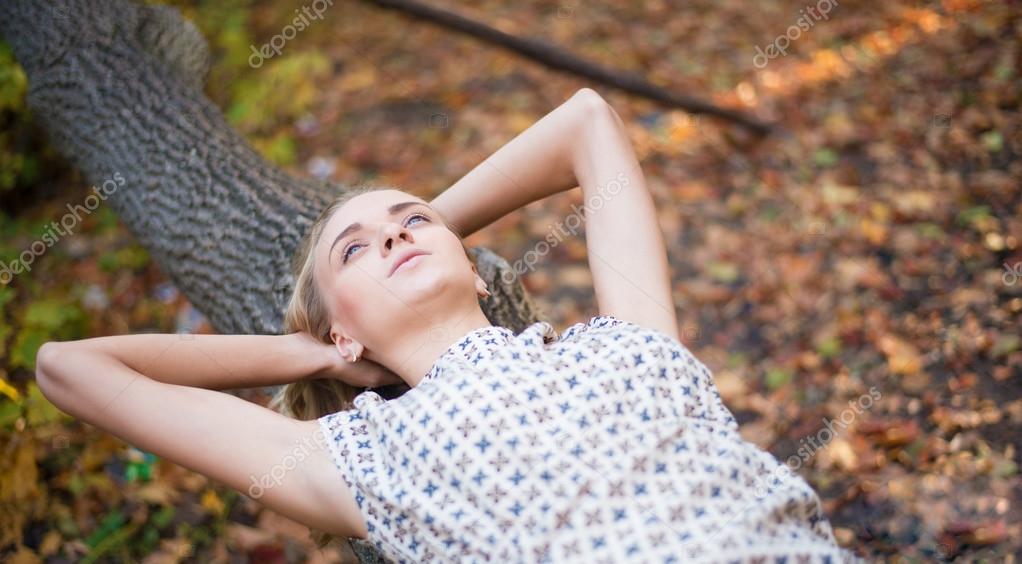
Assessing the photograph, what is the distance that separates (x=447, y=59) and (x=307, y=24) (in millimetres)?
1208

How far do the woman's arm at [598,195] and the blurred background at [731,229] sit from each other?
5.15ft

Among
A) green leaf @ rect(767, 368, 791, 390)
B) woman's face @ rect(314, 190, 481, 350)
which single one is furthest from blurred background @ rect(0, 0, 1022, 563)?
woman's face @ rect(314, 190, 481, 350)

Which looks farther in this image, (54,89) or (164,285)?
(164,285)

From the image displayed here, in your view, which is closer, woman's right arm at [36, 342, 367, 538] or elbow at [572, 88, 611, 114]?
woman's right arm at [36, 342, 367, 538]

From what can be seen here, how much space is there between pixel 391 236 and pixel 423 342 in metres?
0.30

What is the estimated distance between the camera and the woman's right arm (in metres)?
2.13

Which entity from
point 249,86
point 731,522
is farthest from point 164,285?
point 731,522

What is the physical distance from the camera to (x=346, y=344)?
2441mm

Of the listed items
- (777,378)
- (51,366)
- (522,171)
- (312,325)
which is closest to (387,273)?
(312,325)

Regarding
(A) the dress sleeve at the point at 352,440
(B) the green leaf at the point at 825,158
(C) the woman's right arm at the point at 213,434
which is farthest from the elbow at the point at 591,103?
(B) the green leaf at the point at 825,158

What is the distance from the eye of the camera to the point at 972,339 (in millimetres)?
3871

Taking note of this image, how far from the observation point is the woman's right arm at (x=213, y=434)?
2.13m

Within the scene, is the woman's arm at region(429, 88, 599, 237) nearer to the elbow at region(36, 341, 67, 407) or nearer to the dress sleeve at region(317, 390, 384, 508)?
the dress sleeve at region(317, 390, 384, 508)

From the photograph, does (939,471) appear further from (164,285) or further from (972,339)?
(164,285)
